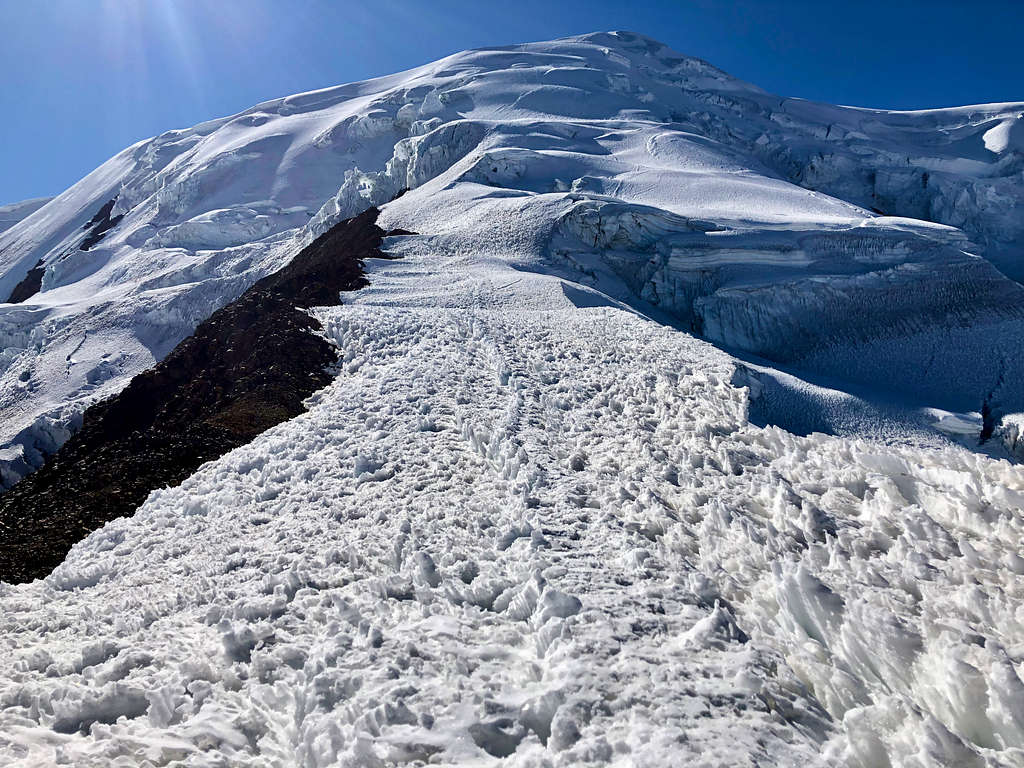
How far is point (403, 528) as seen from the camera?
710 cm

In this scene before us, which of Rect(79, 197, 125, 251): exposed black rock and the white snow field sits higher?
Rect(79, 197, 125, 251): exposed black rock

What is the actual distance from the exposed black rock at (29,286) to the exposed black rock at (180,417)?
40.6 m

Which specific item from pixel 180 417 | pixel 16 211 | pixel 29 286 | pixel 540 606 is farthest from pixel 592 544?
pixel 16 211

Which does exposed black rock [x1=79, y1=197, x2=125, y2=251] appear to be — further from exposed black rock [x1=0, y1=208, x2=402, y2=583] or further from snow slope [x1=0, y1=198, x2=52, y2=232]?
exposed black rock [x1=0, y1=208, x2=402, y2=583]

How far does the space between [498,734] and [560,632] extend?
3.35ft

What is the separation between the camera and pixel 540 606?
5453mm

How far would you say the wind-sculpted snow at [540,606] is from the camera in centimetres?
422

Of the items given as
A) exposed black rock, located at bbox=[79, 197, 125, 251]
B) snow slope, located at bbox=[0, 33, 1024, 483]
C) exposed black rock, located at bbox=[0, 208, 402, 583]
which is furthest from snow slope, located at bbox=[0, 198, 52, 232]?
exposed black rock, located at bbox=[0, 208, 402, 583]

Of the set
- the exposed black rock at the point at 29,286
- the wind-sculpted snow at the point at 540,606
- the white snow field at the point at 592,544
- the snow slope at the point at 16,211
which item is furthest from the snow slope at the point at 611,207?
the snow slope at the point at 16,211

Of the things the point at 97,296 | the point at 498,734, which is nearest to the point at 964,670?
the point at 498,734

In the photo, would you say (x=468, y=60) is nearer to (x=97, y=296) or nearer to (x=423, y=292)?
(x=97, y=296)

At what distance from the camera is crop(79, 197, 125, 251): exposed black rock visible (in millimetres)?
51244

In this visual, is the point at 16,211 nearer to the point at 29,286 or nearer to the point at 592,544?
the point at 29,286

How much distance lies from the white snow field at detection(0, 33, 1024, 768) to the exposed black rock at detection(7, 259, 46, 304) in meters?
33.2
